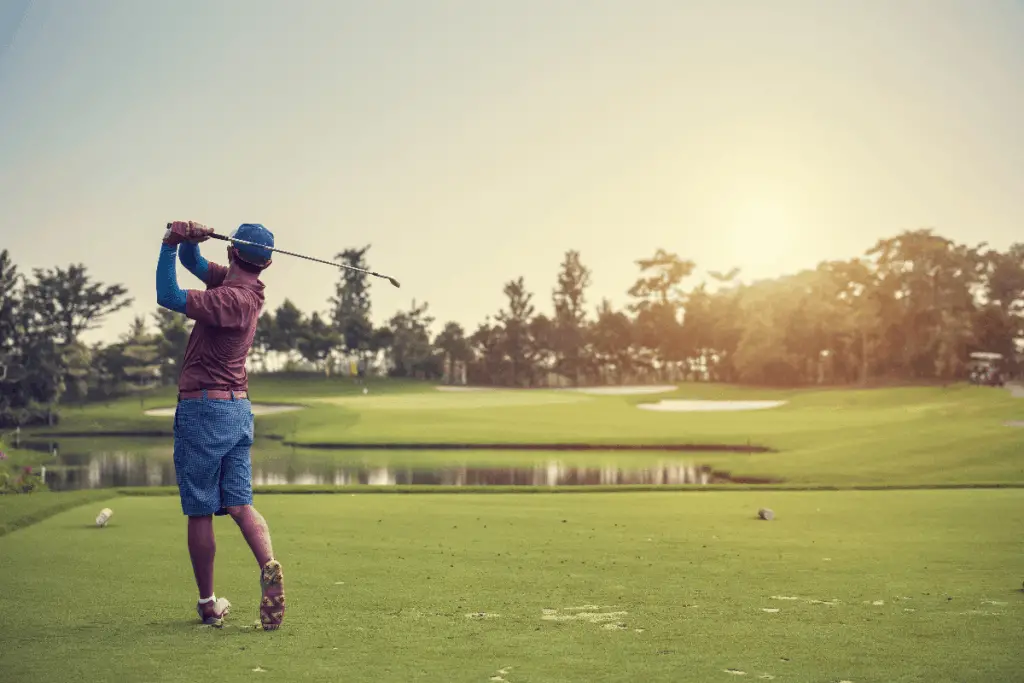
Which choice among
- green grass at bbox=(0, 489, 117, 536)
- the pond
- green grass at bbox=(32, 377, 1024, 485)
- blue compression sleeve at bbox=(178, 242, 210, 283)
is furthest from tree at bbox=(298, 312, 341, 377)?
blue compression sleeve at bbox=(178, 242, 210, 283)

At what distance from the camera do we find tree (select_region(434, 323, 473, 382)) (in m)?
75.6

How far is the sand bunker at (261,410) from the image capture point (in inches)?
1959

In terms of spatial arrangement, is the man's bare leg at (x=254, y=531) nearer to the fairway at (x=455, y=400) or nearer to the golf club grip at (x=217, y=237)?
the golf club grip at (x=217, y=237)

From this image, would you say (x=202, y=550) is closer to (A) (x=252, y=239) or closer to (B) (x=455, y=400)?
(A) (x=252, y=239)

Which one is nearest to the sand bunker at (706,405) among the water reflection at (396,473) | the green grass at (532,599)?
the water reflection at (396,473)

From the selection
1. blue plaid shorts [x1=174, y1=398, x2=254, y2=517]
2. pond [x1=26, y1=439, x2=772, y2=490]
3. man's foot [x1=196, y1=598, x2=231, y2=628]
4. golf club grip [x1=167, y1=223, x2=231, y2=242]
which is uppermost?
golf club grip [x1=167, y1=223, x2=231, y2=242]

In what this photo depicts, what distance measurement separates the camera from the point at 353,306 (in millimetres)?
84875

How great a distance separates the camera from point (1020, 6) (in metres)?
34.7

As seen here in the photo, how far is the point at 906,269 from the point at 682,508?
46419 mm

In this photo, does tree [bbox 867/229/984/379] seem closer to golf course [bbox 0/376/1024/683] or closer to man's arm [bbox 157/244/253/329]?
golf course [bbox 0/376/1024/683]

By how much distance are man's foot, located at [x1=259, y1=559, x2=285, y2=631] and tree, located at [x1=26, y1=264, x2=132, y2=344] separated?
5802 cm

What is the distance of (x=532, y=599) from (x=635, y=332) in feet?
218

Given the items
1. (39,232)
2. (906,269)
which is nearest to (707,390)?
(906,269)

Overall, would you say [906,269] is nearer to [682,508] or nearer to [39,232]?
[39,232]
